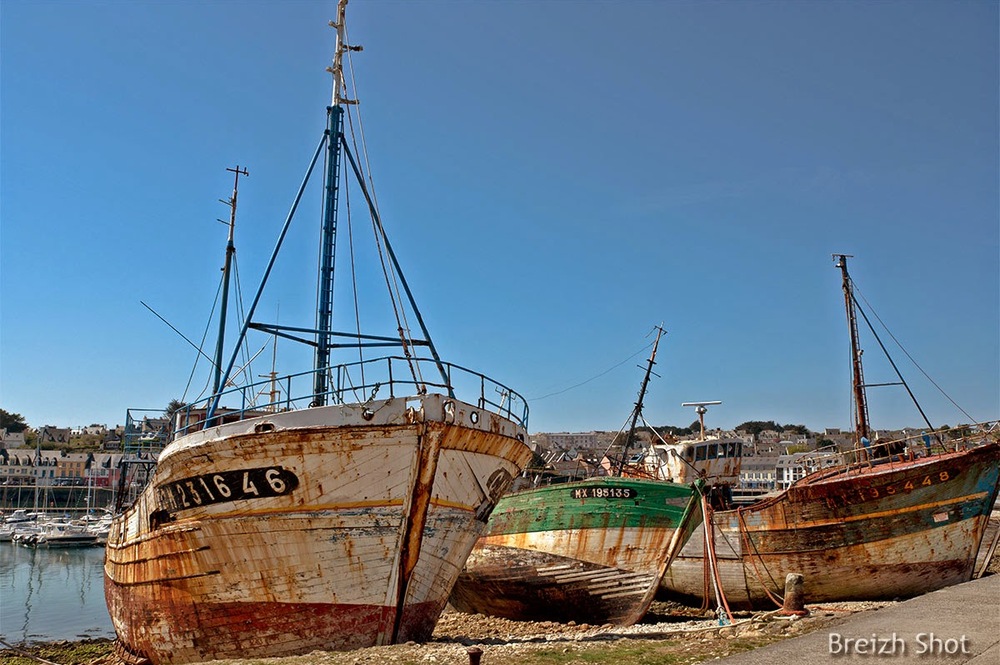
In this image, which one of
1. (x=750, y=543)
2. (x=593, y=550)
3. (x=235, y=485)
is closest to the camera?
(x=235, y=485)

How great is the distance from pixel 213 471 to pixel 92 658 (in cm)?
1257

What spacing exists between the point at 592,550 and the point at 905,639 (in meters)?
10.2

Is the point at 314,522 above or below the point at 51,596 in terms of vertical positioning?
above

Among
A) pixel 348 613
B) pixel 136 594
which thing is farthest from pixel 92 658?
pixel 348 613

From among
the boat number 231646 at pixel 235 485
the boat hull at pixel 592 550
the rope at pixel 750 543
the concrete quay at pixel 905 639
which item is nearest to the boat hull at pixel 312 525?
the boat number 231646 at pixel 235 485

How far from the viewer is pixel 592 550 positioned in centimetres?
1842

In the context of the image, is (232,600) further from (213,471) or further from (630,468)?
(630,468)

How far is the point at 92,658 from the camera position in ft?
64.8

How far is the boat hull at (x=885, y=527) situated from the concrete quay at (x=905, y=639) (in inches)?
285

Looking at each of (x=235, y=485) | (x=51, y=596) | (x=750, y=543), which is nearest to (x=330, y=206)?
(x=235, y=485)

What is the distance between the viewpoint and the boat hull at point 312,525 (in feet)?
36.2

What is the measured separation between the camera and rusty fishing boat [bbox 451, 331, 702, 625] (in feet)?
59.2

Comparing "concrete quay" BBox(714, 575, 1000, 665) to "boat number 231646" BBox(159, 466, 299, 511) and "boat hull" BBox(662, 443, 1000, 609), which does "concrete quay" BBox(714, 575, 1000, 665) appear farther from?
"boat hull" BBox(662, 443, 1000, 609)

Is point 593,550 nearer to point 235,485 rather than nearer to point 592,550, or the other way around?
point 592,550
